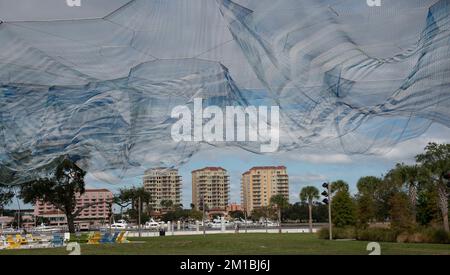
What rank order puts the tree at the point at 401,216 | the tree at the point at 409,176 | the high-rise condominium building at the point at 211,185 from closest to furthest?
1. the high-rise condominium building at the point at 211,185
2. the tree at the point at 401,216
3. the tree at the point at 409,176

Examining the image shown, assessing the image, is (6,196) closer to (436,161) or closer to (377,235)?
(377,235)

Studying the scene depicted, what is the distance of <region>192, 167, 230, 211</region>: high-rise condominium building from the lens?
96.4 feet

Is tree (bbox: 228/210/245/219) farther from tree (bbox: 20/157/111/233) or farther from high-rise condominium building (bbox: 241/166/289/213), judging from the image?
high-rise condominium building (bbox: 241/166/289/213)

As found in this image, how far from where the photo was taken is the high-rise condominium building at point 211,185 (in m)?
29.4

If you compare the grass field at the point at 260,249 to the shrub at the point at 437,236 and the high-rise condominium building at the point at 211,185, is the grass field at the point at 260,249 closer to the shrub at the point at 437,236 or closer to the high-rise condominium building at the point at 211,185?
the high-rise condominium building at the point at 211,185

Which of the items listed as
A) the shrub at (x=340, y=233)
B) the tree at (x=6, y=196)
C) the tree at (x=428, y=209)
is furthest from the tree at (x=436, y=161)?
the tree at (x=6, y=196)

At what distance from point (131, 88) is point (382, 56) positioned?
728cm

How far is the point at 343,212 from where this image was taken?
41.2 metres

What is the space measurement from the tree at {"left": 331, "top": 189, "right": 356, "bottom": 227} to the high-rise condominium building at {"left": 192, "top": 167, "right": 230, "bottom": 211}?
10718mm

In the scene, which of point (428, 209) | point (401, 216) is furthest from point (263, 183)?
point (428, 209)

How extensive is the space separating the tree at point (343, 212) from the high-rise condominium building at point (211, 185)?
10.7m
